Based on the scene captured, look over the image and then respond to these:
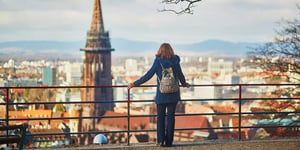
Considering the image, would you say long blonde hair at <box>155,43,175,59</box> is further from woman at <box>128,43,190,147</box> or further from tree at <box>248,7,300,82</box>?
tree at <box>248,7,300,82</box>

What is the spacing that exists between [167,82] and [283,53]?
1366cm

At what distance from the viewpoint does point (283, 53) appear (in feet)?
64.0

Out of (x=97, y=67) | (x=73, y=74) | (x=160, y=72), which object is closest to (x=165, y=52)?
(x=160, y=72)

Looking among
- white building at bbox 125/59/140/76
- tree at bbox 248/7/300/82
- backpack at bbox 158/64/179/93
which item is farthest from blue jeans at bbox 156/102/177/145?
white building at bbox 125/59/140/76

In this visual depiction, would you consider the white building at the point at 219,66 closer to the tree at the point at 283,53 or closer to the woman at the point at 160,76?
the tree at the point at 283,53

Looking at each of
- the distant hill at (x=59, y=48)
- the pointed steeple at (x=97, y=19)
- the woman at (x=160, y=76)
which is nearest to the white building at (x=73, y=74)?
the distant hill at (x=59, y=48)

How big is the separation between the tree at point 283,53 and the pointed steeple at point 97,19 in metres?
89.6

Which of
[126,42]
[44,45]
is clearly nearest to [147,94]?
[44,45]

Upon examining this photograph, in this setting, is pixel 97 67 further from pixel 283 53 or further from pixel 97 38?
pixel 283 53

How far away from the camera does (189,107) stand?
345 ft

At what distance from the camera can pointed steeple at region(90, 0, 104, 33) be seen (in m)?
109

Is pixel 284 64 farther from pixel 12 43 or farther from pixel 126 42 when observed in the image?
pixel 126 42

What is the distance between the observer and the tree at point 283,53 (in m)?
18.2

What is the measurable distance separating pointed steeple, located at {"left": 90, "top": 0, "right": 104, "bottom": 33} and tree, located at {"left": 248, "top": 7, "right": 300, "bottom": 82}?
89.6 meters
